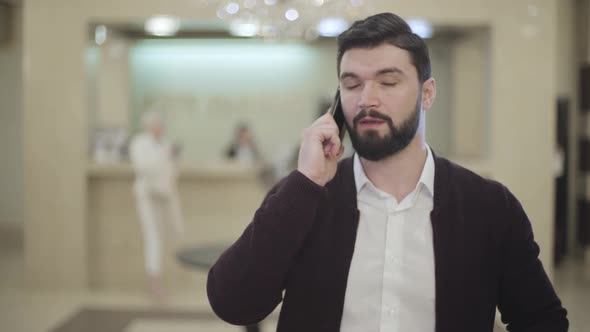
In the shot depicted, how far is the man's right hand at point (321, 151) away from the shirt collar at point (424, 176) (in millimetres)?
97

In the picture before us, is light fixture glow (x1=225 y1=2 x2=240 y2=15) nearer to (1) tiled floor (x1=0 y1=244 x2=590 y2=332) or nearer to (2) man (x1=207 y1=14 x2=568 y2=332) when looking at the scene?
(1) tiled floor (x1=0 y1=244 x2=590 y2=332)

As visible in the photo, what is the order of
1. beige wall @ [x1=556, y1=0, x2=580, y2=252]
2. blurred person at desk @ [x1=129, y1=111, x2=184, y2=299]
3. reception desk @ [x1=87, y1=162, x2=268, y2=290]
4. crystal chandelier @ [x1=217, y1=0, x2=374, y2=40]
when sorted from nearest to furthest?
1. crystal chandelier @ [x1=217, y1=0, x2=374, y2=40]
2. blurred person at desk @ [x1=129, y1=111, x2=184, y2=299]
3. reception desk @ [x1=87, y1=162, x2=268, y2=290]
4. beige wall @ [x1=556, y1=0, x2=580, y2=252]

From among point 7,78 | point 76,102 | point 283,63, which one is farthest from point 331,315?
point 7,78

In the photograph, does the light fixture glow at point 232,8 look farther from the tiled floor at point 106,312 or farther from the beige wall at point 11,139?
the beige wall at point 11,139

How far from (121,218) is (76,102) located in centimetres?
136

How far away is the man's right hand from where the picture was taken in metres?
1.66

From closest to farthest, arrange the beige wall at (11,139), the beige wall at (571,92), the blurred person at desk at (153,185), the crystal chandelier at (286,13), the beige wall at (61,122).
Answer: the crystal chandelier at (286,13), the blurred person at desk at (153,185), the beige wall at (61,122), the beige wall at (571,92), the beige wall at (11,139)

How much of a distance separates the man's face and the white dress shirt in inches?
6.2

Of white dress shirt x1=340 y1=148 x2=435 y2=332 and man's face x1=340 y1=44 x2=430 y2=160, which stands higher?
man's face x1=340 y1=44 x2=430 y2=160

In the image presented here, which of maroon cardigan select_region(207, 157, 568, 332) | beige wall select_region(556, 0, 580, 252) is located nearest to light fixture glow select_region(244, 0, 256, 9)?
maroon cardigan select_region(207, 157, 568, 332)

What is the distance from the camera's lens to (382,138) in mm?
1645

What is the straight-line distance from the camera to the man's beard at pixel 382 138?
5.39ft

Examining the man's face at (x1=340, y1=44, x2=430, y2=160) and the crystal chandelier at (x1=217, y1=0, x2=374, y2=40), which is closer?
the man's face at (x1=340, y1=44, x2=430, y2=160)

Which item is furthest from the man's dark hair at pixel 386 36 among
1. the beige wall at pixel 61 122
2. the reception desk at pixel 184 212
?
the reception desk at pixel 184 212
